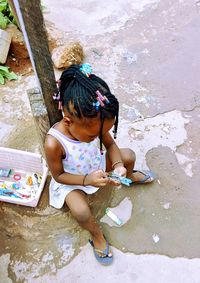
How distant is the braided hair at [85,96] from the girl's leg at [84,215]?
49 centimetres

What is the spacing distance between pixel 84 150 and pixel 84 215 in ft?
1.10

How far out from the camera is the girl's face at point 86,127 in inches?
61.7

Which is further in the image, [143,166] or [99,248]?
[143,166]

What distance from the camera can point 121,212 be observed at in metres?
2.15

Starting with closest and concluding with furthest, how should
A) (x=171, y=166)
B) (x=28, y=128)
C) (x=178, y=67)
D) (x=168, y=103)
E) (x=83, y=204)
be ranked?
1. (x=83, y=204)
2. (x=171, y=166)
3. (x=28, y=128)
4. (x=168, y=103)
5. (x=178, y=67)

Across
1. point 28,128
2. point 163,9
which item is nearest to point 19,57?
point 28,128

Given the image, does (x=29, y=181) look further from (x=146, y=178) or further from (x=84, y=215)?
(x=146, y=178)

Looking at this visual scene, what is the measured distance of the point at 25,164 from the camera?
7.36 ft

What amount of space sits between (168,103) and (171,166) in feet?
2.01

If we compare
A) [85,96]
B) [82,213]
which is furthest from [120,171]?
[85,96]

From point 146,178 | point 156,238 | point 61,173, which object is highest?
point 61,173

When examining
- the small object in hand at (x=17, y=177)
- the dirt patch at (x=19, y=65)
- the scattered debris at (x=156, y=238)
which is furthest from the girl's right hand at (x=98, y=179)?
the dirt patch at (x=19, y=65)

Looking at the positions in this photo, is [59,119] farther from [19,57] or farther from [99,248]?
[19,57]

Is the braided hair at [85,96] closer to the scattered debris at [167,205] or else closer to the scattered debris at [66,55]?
the scattered debris at [167,205]
